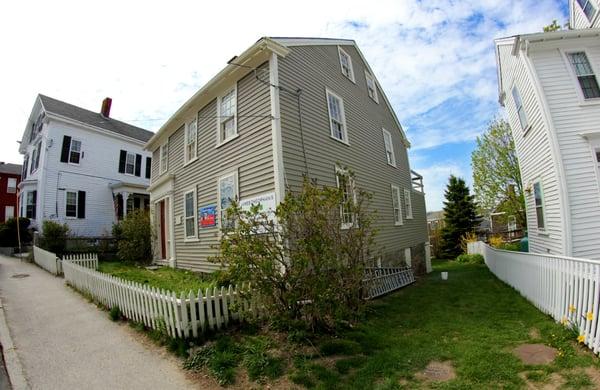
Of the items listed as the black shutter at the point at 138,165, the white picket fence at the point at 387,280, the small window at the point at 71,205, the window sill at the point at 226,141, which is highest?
the black shutter at the point at 138,165

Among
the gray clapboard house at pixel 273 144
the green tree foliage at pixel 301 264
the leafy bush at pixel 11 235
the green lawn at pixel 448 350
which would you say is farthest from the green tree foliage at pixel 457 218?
the leafy bush at pixel 11 235

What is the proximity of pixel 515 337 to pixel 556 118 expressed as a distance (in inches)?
284

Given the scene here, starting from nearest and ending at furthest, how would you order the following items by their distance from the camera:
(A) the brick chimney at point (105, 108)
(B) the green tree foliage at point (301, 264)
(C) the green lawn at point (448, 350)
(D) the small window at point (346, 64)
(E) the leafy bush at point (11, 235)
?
(C) the green lawn at point (448, 350) < (B) the green tree foliage at point (301, 264) < (D) the small window at point (346, 64) < (E) the leafy bush at point (11, 235) < (A) the brick chimney at point (105, 108)

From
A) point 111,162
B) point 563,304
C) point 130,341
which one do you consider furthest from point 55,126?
point 563,304

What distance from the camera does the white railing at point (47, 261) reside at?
40.5ft

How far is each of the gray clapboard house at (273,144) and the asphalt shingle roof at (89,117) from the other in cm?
998

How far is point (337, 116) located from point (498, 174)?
1715 centimetres

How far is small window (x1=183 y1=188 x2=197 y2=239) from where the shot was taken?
433 inches

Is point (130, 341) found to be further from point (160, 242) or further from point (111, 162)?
point (111, 162)

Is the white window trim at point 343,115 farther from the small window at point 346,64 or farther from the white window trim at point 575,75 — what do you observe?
the white window trim at point 575,75

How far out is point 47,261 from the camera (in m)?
13.4

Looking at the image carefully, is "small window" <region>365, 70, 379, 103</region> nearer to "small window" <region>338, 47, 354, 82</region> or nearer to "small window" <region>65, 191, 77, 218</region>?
"small window" <region>338, 47, 354, 82</region>

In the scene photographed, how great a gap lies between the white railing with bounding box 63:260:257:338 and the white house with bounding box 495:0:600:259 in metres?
8.86

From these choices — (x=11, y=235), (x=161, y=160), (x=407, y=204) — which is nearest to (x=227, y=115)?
(x=161, y=160)
